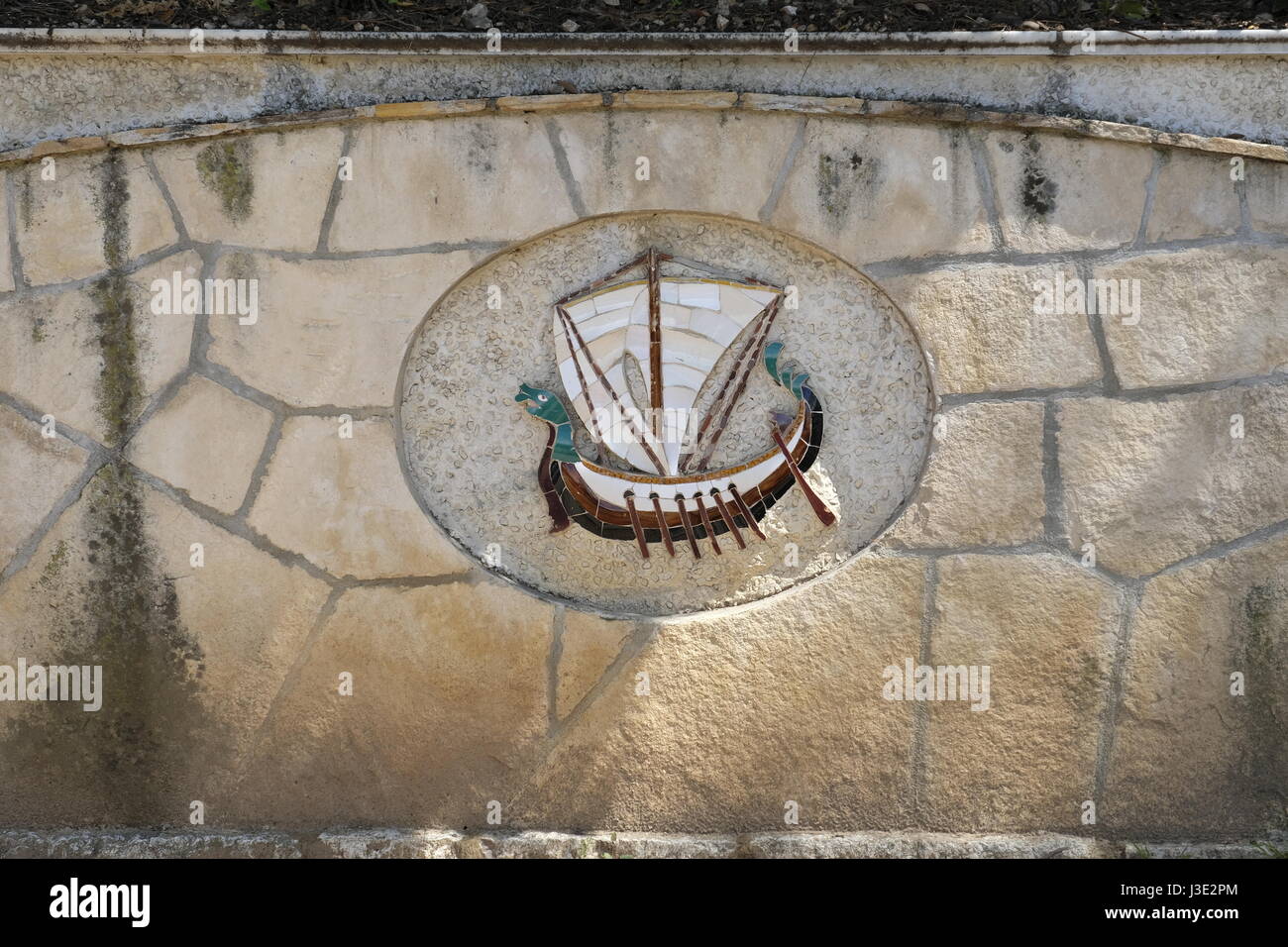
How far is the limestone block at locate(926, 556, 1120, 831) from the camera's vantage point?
4129 millimetres

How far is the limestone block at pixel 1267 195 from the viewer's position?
162 inches

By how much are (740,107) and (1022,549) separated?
1.79 m

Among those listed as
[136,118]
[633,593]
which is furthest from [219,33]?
[633,593]

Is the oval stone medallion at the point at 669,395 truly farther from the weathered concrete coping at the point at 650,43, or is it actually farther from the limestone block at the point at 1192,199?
the limestone block at the point at 1192,199

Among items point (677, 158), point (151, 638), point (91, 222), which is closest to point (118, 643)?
point (151, 638)

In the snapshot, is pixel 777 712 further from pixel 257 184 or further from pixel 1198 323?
pixel 257 184

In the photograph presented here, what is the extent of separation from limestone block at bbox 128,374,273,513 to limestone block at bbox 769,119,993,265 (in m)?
2.00

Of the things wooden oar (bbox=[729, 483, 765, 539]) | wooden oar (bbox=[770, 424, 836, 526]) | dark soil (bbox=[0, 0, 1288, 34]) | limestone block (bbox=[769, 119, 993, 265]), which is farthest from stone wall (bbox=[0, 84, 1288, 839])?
dark soil (bbox=[0, 0, 1288, 34])

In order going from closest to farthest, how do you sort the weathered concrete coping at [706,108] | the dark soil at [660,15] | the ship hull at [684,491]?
the weathered concrete coping at [706,108] < the ship hull at [684,491] < the dark soil at [660,15]

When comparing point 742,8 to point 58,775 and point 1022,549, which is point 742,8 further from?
point 58,775

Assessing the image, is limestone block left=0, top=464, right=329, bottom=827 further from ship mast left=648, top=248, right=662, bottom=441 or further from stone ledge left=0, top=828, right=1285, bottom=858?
ship mast left=648, top=248, right=662, bottom=441

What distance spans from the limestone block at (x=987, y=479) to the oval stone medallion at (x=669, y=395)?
0.12 metres

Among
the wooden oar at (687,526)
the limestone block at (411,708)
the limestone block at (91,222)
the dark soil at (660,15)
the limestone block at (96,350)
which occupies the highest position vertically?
the dark soil at (660,15)

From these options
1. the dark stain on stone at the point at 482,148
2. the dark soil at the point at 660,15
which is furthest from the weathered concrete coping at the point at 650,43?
the dark stain on stone at the point at 482,148
